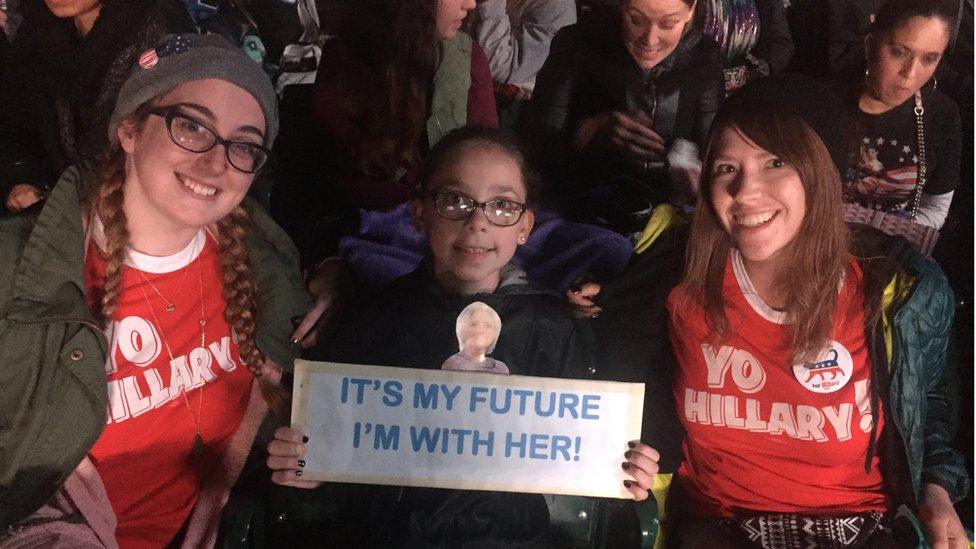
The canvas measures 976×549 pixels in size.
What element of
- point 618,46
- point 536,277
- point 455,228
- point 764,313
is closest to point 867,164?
point 764,313

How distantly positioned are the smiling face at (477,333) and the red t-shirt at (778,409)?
337 millimetres

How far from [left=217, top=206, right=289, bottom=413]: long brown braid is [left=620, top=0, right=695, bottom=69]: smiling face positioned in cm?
70

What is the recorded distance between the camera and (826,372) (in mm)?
1210

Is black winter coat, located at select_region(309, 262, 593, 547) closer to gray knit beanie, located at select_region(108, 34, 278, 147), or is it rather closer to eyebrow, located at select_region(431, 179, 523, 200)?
eyebrow, located at select_region(431, 179, 523, 200)

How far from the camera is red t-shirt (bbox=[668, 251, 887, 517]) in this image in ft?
3.97

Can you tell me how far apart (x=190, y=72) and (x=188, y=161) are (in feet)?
0.43

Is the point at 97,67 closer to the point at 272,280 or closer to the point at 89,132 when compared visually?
the point at 89,132

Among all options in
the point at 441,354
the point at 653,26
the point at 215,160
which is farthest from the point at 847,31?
the point at 215,160

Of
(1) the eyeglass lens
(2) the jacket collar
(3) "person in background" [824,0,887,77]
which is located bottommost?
(2) the jacket collar

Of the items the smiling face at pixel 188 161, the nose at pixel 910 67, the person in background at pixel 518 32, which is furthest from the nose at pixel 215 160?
the nose at pixel 910 67

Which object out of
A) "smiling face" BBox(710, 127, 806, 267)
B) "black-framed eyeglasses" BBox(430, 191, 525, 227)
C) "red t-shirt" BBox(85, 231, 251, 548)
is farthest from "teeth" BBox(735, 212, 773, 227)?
"red t-shirt" BBox(85, 231, 251, 548)

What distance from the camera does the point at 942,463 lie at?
1246mm

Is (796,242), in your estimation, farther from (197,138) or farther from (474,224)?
(197,138)

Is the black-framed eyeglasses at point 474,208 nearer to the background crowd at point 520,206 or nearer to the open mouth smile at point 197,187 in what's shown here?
the background crowd at point 520,206
